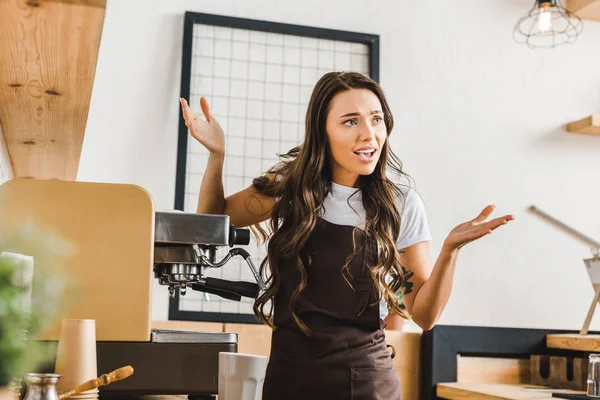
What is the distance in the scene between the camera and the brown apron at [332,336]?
134 cm

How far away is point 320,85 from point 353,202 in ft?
0.81

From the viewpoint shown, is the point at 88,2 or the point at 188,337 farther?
the point at 188,337

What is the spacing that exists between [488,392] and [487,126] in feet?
3.94

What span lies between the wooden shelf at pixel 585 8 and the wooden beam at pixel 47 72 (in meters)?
2.36

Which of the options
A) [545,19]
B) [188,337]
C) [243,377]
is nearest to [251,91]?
[545,19]

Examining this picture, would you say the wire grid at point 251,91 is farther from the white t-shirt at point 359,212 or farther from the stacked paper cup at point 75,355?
the stacked paper cup at point 75,355

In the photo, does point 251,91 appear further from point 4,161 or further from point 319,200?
point 319,200

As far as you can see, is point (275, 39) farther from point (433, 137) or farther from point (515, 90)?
point (515, 90)

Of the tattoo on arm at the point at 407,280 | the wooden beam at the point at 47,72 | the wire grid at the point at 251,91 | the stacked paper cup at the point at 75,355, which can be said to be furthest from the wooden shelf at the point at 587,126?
the stacked paper cup at the point at 75,355

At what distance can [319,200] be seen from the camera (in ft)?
4.85

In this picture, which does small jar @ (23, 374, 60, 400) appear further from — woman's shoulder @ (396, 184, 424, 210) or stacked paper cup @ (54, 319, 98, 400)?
woman's shoulder @ (396, 184, 424, 210)

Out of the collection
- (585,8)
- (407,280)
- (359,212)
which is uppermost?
(585,8)

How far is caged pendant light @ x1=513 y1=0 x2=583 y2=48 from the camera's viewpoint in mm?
3258

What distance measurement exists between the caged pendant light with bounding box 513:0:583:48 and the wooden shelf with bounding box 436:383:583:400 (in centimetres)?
148
